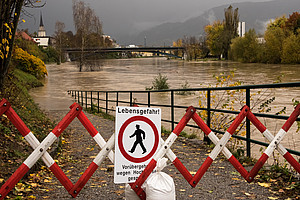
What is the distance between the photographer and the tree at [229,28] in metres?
106

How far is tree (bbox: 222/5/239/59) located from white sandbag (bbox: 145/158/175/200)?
10603cm

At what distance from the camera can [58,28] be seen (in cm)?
12600

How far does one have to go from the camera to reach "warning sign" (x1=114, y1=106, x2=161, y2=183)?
3.70m

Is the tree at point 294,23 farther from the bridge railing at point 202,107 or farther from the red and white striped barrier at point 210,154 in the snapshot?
the red and white striped barrier at point 210,154

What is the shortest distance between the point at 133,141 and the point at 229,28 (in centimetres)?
11165

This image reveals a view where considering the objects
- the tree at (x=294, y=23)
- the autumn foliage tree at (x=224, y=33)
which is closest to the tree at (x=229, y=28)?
the autumn foliage tree at (x=224, y=33)

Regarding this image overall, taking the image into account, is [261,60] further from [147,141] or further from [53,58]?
[147,141]

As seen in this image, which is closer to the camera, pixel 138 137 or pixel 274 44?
pixel 138 137

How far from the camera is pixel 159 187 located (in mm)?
3512

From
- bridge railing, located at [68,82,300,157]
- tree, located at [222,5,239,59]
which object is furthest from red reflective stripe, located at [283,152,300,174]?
tree, located at [222,5,239,59]

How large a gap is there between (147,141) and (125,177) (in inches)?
16.5

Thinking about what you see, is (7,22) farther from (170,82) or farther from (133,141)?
(170,82)

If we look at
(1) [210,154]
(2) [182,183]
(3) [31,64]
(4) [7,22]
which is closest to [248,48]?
(3) [31,64]

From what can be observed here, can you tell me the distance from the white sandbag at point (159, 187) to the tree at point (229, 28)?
4174 inches
